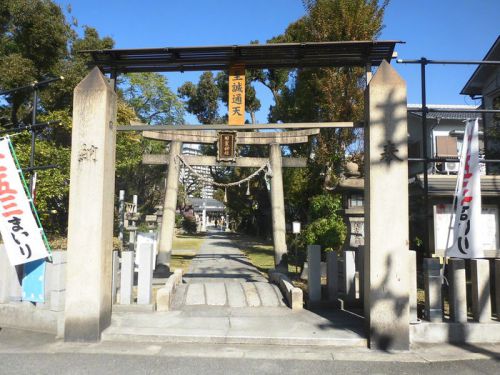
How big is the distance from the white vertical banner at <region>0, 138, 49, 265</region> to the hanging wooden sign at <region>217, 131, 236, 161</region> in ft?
24.4

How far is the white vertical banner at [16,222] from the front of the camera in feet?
21.2

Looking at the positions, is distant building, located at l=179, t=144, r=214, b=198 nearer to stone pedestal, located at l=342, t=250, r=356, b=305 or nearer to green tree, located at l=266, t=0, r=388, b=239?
green tree, located at l=266, t=0, r=388, b=239

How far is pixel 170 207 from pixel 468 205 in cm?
987

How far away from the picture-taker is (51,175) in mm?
14969

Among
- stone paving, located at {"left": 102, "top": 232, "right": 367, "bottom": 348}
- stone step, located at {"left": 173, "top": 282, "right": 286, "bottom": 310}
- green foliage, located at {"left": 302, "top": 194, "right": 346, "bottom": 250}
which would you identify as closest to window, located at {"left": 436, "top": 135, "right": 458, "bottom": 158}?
stone paving, located at {"left": 102, "top": 232, "right": 367, "bottom": 348}

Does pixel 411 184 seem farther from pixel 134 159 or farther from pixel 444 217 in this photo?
pixel 134 159

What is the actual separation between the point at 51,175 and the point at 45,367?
1120 centimetres

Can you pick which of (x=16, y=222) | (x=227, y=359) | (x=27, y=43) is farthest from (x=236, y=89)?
(x=27, y=43)

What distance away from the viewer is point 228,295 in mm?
8805

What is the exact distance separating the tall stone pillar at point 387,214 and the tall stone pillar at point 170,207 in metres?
8.62

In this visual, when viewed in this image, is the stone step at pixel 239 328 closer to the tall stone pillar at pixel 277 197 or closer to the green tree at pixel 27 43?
A: the tall stone pillar at pixel 277 197

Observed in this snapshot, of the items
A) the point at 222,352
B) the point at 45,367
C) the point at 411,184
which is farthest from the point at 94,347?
the point at 411,184

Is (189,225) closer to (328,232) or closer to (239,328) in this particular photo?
(328,232)

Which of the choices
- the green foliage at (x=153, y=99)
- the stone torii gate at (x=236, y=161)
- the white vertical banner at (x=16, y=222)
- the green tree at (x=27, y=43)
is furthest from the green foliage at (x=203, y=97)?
the white vertical banner at (x=16, y=222)
